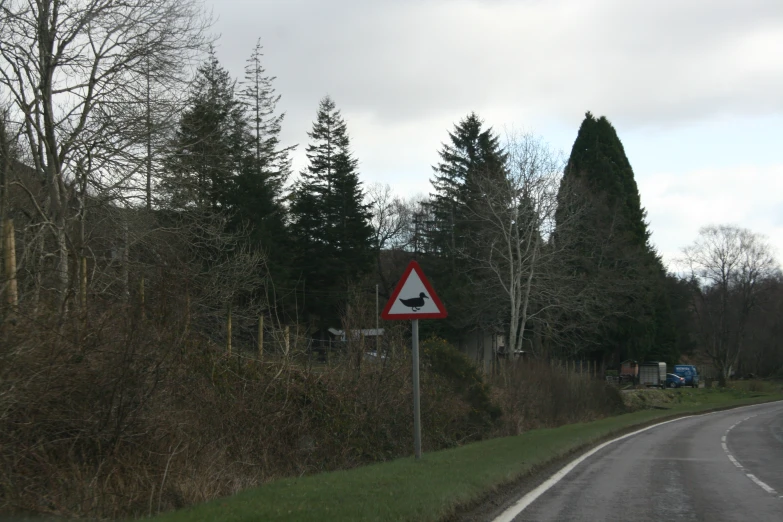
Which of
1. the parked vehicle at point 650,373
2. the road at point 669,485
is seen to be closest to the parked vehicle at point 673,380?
the parked vehicle at point 650,373

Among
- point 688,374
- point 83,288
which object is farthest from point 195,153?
point 688,374

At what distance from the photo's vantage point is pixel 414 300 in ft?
39.4

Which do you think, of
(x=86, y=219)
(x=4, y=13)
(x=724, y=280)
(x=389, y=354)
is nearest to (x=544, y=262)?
(x=389, y=354)

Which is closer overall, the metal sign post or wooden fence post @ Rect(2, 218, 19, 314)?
wooden fence post @ Rect(2, 218, 19, 314)

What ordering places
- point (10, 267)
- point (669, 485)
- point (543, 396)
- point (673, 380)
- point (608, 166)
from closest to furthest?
point (10, 267), point (669, 485), point (543, 396), point (608, 166), point (673, 380)

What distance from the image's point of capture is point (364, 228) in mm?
55875

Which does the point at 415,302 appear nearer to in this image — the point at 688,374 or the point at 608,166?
the point at 608,166

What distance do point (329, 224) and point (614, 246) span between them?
1993 cm

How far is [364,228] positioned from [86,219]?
38.9 m

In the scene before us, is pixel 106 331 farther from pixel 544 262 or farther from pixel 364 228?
pixel 364 228

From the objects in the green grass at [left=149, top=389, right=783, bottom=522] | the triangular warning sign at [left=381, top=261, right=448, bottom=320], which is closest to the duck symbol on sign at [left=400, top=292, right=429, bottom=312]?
the triangular warning sign at [left=381, top=261, right=448, bottom=320]

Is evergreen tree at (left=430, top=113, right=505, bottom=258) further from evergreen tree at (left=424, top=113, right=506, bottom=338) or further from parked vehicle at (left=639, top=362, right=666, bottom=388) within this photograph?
parked vehicle at (left=639, top=362, right=666, bottom=388)

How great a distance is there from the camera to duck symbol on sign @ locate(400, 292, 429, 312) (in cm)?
1195

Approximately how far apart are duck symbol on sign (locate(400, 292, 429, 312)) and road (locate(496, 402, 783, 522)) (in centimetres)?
327
